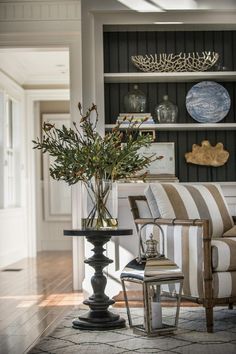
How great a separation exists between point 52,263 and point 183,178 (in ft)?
11.0

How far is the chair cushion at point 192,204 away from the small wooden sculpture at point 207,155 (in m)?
1.06

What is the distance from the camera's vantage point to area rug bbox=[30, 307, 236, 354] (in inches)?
132

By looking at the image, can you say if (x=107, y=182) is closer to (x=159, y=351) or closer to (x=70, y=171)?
(x=70, y=171)

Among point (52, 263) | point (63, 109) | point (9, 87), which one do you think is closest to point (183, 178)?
point (52, 263)

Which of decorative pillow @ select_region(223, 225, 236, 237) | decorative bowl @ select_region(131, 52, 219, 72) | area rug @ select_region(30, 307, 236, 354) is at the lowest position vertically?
area rug @ select_region(30, 307, 236, 354)

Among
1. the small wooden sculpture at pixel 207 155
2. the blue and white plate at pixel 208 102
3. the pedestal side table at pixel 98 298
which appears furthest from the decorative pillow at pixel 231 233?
the blue and white plate at pixel 208 102

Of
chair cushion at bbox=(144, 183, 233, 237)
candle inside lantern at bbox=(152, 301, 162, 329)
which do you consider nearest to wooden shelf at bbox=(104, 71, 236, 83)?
chair cushion at bbox=(144, 183, 233, 237)

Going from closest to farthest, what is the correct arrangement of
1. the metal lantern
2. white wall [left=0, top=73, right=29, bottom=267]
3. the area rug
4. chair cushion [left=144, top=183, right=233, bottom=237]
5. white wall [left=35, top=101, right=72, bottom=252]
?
the area rug, the metal lantern, chair cushion [left=144, top=183, right=233, bottom=237], white wall [left=0, top=73, right=29, bottom=267], white wall [left=35, top=101, right=72, bottom=252]

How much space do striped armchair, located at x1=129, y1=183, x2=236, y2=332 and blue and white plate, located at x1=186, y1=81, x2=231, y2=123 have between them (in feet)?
3.99

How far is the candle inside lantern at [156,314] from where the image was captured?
12.2 ft

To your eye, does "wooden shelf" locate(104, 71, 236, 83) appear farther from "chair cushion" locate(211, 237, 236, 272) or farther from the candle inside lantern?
the candle inside lantern

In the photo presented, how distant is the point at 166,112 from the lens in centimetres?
568

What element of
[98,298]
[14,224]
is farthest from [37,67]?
[98,298]

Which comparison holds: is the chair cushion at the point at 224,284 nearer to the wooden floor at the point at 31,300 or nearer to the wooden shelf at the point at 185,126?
the wooden floor at the point at 31,300
